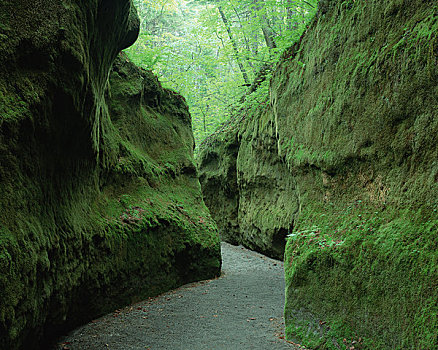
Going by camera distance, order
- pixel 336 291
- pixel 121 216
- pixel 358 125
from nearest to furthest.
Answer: pixel 336 291, pixel 358 125, pixel 121 216

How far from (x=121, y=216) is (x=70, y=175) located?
7.72 ft

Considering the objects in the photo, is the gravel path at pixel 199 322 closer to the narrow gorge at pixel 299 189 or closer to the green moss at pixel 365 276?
the narrow gorge at pixel 299 189

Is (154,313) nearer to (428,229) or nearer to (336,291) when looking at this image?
(336,291)

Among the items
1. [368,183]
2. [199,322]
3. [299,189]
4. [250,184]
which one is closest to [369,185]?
[368,183]

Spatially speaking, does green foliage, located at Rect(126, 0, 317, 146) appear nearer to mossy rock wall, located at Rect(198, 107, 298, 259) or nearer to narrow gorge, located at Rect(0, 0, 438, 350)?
mossy rock wall, located at Rect(198, 107, 298, 259)

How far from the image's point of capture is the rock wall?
3562 millimetres

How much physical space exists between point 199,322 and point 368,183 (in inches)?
159

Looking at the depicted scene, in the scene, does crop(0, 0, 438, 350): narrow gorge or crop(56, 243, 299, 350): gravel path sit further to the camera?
crop(56, 243, 299, 350): gravel path

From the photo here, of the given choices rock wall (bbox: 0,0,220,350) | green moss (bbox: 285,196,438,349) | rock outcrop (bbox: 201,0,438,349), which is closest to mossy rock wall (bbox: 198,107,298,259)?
rock wall (bbox: 0,0,220,350)

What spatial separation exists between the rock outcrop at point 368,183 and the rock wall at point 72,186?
3.60m

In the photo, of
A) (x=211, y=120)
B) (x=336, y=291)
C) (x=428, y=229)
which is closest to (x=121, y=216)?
(x=336, y=291)

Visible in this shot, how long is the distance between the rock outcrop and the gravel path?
36.8 inches

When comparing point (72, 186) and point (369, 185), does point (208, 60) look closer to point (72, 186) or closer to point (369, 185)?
point (72, 186)

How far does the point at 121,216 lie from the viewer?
735 cm
